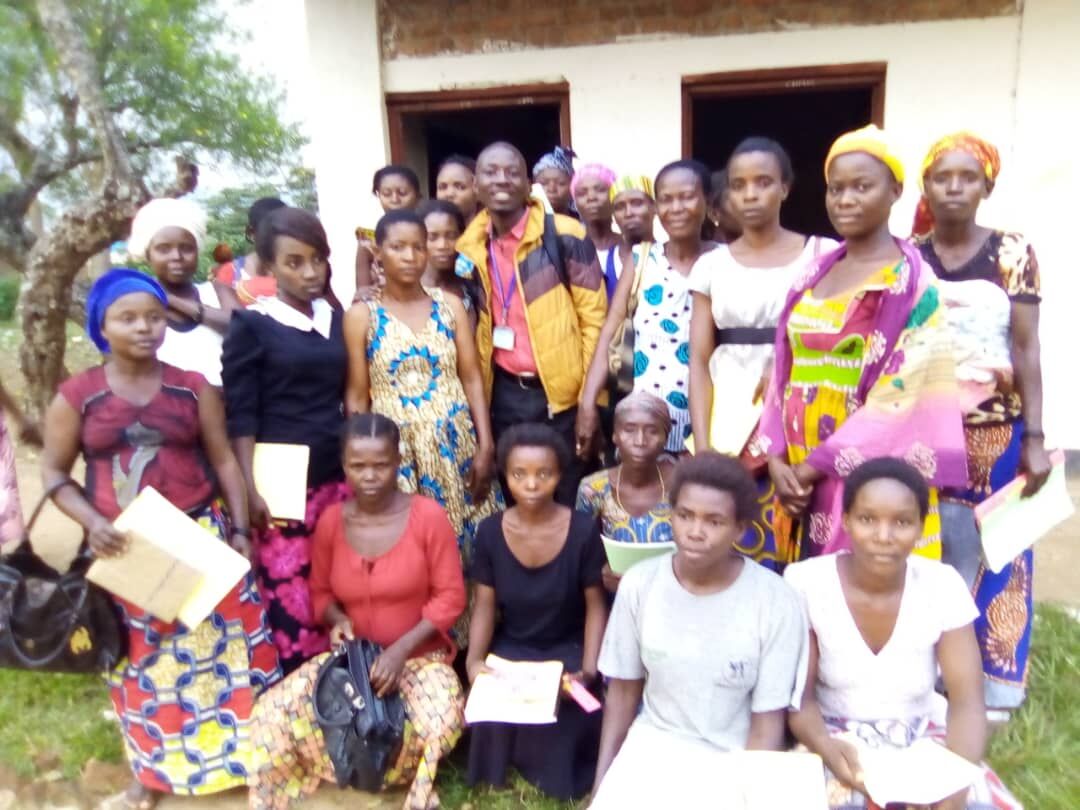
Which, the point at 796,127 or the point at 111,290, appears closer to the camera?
the point at 111,290

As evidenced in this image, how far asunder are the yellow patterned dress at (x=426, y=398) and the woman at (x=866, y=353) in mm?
1186

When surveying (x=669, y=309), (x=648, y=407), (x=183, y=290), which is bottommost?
(x=648, y=407)

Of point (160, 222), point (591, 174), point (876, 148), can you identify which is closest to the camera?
point (876, 148)

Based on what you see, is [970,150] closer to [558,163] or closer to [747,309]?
[747,309]

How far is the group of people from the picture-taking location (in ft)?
7.34

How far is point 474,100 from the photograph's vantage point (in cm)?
554

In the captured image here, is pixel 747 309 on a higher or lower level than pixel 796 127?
lower

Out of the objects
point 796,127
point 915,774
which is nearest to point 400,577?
point 915,774

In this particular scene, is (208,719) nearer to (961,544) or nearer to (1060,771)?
(961,544)

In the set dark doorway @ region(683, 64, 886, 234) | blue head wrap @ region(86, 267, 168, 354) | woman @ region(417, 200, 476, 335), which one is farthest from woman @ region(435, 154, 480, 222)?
dark doorway @ region(683, 64, 886, 234)

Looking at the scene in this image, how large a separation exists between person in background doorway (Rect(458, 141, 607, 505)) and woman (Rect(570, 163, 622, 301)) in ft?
1.24

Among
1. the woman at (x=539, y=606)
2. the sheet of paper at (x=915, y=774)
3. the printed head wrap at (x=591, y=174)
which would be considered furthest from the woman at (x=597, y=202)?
the sheet of paper at (x=915, y=774)

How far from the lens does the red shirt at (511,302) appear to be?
3238mm

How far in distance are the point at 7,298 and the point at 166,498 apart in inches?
718
